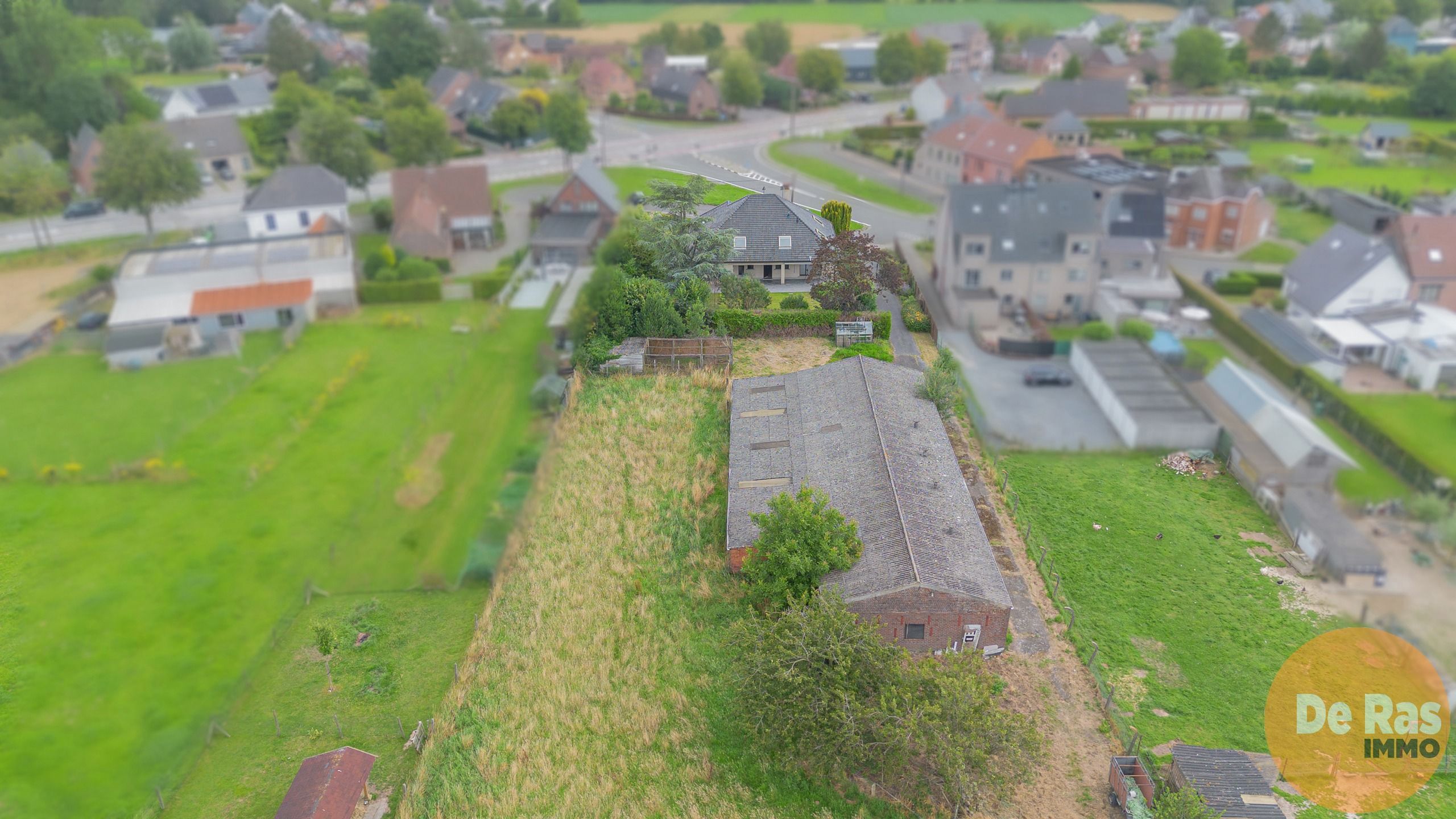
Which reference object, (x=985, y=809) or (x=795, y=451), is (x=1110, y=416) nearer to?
(x=795, y=451)

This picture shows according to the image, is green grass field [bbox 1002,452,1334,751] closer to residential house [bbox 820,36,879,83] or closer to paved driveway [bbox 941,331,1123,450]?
paved driveway [bbox 941,331,1123,450]

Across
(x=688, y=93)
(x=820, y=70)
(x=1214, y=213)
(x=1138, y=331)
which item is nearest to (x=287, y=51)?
(x=688, y=93)

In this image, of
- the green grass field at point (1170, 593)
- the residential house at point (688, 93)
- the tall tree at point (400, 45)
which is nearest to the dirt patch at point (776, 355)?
the green grass field at point (1170, 593)

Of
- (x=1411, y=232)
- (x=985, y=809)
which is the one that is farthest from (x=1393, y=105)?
(x=985, y=809)

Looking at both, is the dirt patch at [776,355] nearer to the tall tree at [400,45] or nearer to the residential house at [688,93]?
the residential house at [688,93]

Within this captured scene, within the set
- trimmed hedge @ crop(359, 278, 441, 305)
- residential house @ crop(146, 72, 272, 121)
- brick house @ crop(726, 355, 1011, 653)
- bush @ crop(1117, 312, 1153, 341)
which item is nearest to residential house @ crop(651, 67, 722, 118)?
residential house @ crop(146, 72, 272, 121)

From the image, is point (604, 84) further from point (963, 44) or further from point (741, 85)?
point (963, 44)
